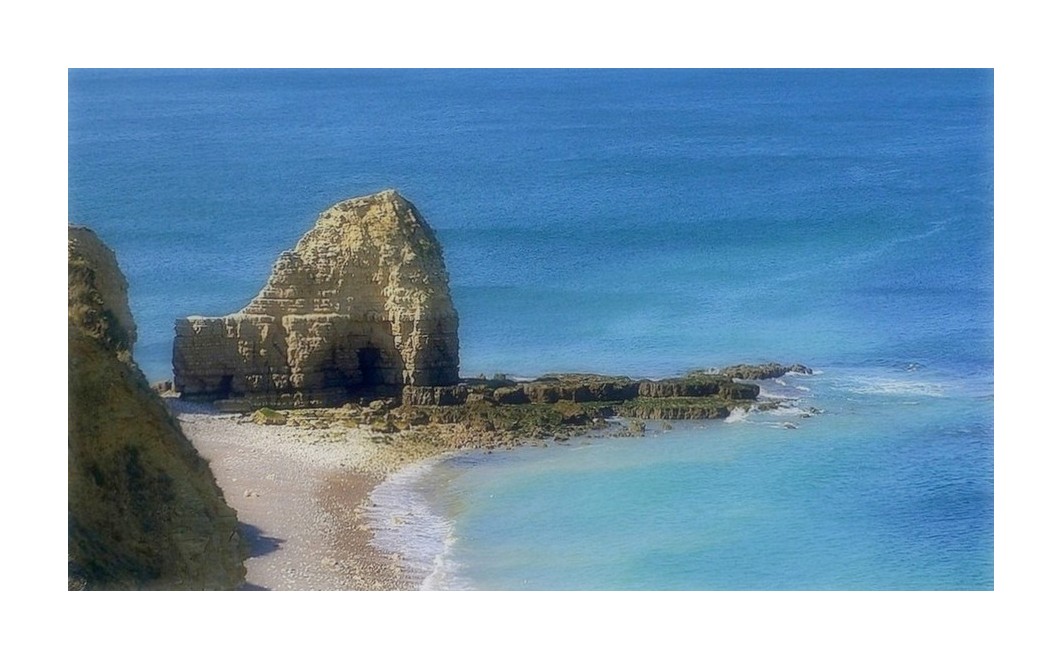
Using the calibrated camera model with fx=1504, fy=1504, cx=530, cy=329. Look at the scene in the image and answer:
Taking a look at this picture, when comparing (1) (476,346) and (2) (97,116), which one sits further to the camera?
(1) (476,346)

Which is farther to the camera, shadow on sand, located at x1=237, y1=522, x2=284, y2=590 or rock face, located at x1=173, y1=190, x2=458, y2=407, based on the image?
rock face, located at x1=173, y1=190, x2=458, y2=407

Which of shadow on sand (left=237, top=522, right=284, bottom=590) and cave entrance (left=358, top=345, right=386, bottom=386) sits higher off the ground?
cave entrance (left=358, top=345, right=386, bottom=386)

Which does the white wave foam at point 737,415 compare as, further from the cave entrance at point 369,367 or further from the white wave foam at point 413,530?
the cave entrance at point 369,367

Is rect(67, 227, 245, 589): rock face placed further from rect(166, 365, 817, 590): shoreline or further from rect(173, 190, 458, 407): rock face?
rect(173, 190, 458, 407): rock face

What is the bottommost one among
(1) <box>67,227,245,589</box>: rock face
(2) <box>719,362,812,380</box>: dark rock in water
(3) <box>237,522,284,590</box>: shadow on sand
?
(3) <box>237,522,284,590</box>: shadow on sand

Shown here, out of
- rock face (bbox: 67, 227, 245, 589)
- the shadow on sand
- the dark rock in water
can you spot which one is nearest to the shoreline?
the shadow on sand

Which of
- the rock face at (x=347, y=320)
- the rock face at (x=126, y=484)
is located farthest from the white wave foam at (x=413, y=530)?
the rock face at (x=126, y=484)

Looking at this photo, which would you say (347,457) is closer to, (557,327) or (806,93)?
(557,327)
